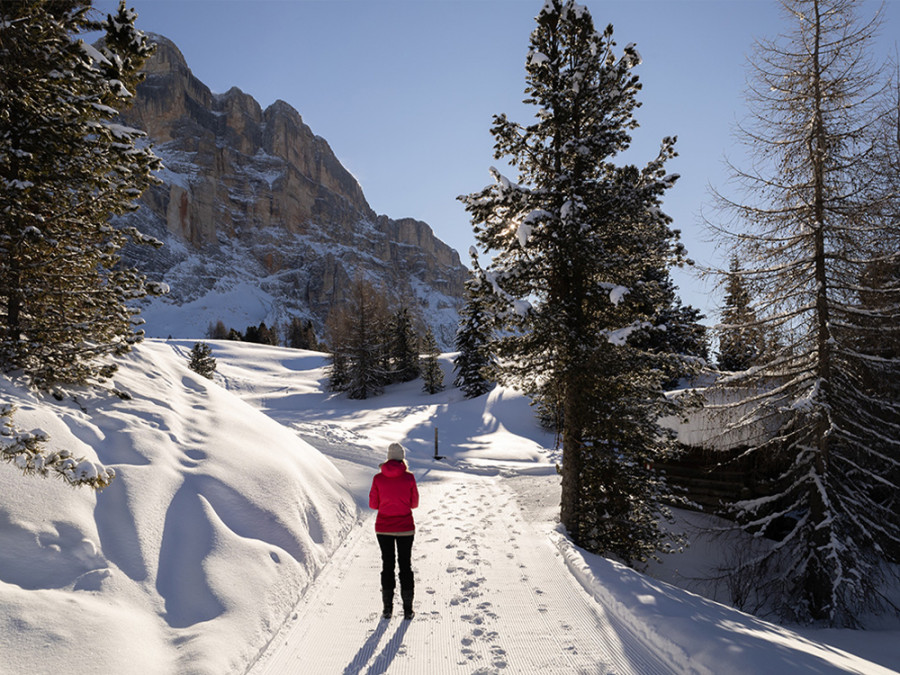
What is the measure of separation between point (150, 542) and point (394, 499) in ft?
8.00

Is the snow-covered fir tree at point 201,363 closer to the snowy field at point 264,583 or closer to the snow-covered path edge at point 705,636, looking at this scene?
the snowy field at point 264,583

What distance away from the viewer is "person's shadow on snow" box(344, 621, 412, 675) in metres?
3.51

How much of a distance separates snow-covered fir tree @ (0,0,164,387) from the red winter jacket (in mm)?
4535

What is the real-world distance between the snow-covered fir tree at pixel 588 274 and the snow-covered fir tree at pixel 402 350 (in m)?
35.8

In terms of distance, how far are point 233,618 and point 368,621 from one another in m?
1.27

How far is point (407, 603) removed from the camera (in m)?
4.51

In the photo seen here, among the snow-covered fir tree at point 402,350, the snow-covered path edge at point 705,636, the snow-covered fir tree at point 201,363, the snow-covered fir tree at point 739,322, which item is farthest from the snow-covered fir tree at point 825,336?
the snow-covered fir tree at point 402,350

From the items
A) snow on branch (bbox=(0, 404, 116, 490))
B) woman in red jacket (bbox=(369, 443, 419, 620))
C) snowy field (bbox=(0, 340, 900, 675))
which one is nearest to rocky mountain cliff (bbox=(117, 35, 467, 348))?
snowy field (bbox=(0, 340, 900, 675))

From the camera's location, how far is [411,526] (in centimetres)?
474

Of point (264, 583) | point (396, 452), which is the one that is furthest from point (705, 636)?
point (264, 583)

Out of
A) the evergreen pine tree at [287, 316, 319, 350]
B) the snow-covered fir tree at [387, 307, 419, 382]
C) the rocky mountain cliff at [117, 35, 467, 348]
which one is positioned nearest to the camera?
the snow-covered fir tree at [387, 307, 419, 382]

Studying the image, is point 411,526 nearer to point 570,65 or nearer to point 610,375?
point 610,375

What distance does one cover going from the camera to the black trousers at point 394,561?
177 inches

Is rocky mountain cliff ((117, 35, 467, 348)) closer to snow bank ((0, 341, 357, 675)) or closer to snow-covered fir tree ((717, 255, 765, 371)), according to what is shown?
snow-covered fir tree ((717, 255, 765, 371))
